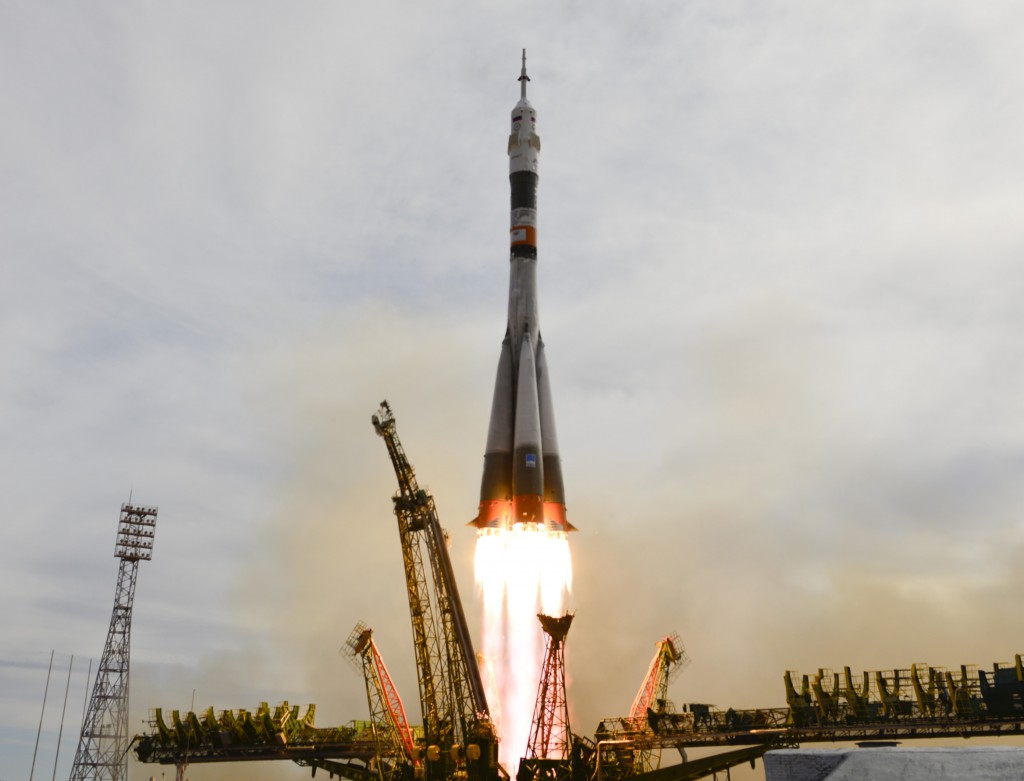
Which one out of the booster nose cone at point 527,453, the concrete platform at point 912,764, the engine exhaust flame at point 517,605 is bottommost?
the concrete platform at point 912,764

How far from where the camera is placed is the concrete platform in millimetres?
33969

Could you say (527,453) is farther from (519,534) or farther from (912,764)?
(912,764)

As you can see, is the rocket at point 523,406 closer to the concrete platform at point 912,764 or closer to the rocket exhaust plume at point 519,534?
the rocket exhaust plume at point 519,534

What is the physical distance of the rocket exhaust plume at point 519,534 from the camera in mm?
84312

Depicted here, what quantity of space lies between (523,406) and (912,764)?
56.2 metres

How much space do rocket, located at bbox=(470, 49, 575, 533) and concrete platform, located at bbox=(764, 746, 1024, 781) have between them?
47.5 m

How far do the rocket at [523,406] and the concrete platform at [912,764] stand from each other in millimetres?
47484

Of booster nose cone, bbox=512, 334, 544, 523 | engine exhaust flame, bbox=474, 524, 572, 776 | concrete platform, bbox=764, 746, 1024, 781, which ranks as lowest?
concrete platform, bbox=764, 746, 1024, 781

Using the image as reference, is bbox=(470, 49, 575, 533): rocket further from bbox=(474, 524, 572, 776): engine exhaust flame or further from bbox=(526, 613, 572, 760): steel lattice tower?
bbox=(526, 613, 572, 760): steel lattice tower

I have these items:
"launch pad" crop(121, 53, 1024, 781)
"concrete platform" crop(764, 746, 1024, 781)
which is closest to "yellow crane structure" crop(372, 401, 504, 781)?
"launch pad" crop(121, 53, 1024, 781)

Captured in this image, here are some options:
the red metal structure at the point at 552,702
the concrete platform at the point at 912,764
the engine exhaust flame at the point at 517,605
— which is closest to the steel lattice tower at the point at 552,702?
the red metal structure at the point at 552,702

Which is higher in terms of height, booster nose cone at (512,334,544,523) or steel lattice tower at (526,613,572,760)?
booster nose cone at (512,334,544,523)

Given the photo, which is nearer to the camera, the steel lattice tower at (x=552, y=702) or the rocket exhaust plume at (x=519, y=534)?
the steel lattice tower at (x=552, y=702)

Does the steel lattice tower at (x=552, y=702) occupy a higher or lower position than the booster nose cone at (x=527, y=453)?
lower
